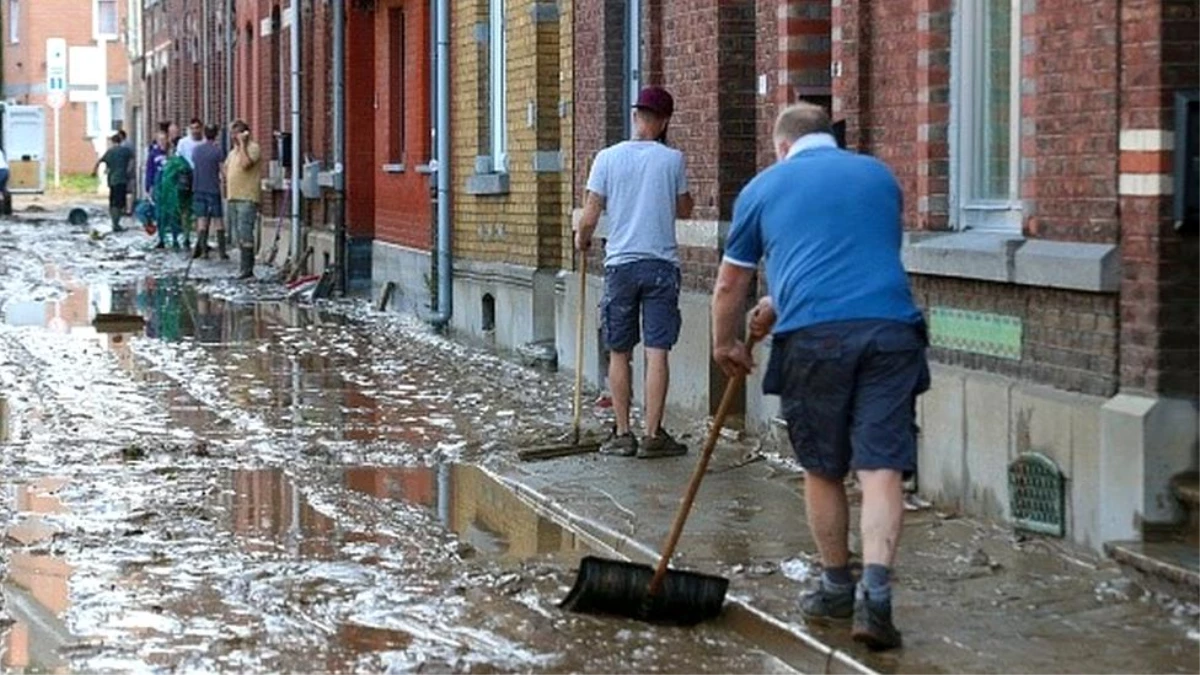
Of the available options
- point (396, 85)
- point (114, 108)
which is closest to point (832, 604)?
point (396, 85)

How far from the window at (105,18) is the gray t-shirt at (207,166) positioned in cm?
4297

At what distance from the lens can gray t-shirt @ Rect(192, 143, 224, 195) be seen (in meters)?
37.5

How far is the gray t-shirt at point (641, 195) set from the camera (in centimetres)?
1362

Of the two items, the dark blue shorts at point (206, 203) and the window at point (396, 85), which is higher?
the window at point (396, 85)

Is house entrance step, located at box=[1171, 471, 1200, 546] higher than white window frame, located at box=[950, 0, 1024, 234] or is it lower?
lower

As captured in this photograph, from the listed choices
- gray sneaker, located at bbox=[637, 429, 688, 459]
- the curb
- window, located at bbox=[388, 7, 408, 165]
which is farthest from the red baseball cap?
window, located at bbox=[388, 7, 408, 165]

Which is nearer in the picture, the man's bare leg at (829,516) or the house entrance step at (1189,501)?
the man's bare leg at (829,516)

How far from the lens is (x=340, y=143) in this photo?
1186 inches

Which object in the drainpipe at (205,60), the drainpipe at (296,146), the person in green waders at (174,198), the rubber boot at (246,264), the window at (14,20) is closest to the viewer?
the drainpipe at (296,146)

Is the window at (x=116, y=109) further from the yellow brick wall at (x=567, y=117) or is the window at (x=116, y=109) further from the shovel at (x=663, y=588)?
the shovel at (x=663, y=588)

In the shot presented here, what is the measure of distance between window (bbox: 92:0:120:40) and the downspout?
58.1m

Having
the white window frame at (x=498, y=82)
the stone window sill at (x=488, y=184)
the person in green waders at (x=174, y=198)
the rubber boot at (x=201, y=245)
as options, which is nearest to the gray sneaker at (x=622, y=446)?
the stone window sill at (x=488, y=184)

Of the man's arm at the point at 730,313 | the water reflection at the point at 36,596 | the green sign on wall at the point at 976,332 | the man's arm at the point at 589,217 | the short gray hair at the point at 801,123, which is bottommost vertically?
the water reflection at the point at 36,596

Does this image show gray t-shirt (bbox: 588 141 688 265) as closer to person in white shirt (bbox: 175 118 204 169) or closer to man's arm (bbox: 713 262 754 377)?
man's arm (bbox: 713 262 754 377)
